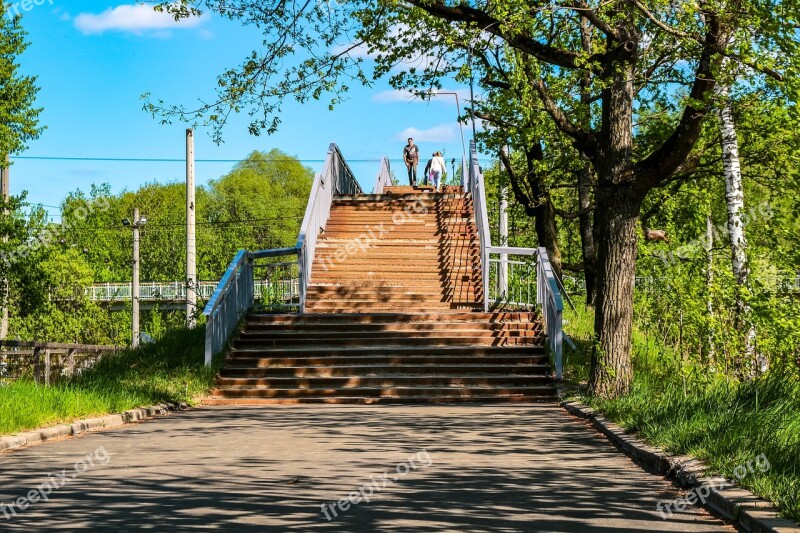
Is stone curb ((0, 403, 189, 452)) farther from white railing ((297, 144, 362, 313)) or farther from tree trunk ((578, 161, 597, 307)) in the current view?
tree trunk ((578, 161, 597, 307))

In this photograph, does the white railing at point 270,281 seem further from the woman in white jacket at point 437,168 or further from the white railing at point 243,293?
the woman in white jacket at point 437,168

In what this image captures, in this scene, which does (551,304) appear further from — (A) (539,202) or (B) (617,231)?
(A) (539,202)

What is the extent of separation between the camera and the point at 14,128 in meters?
32.2

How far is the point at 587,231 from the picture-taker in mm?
33188

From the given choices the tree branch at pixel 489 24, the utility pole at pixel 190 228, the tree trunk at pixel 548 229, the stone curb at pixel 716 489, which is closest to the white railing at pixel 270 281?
the utility pole at pixel 190 228

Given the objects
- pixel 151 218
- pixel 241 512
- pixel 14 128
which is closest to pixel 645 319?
pixel 241 512

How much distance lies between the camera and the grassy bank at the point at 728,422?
23.6 feet

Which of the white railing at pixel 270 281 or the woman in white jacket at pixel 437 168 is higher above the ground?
the woman in white jacket at pixel 437 168

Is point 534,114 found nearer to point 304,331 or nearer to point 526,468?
point 304,331

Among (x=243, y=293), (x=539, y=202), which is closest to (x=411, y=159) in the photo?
(x=539, y=202)

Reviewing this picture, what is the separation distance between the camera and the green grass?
12.6 m

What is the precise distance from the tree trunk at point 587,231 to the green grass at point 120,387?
1298 centimetres

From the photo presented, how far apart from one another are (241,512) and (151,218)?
103 metres

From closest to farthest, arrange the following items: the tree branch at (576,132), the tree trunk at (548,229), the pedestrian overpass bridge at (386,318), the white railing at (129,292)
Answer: the tree branch at (576,132)
the pedestrian overpass bridge at (386,318)
the tree trunk at (548,229)
the white railing at (129,292)
